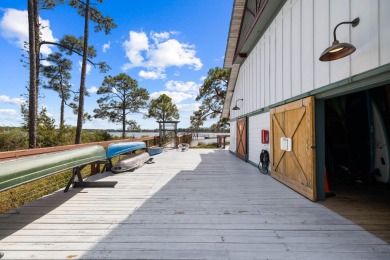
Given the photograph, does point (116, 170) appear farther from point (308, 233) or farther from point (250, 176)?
point (308, 233)

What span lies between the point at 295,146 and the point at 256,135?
3.49 meters

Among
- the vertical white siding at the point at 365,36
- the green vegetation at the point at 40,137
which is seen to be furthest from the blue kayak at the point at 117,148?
the green vegetation at the point at 40,137

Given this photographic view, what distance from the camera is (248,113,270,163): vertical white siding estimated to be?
746 cm

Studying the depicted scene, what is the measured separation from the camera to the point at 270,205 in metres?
3.91

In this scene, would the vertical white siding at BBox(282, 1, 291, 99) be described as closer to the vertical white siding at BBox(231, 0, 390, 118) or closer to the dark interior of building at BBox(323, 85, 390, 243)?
the vertical white siding at BBox(231, 0, 390, 118)

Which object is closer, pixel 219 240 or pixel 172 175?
pixel 219 240

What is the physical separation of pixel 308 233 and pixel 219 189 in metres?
2.29

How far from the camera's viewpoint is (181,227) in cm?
298

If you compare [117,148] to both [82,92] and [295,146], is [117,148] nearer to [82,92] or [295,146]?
[295,146]

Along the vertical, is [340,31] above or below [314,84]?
above

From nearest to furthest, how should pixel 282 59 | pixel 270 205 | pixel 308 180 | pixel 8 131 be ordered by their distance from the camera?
pixel 270 205, pixel 308 180, pixel 282 59, pixel 8 131

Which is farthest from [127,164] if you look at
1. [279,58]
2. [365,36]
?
[365,36]

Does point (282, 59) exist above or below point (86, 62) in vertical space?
below

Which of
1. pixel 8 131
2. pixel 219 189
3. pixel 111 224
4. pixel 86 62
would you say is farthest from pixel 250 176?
pixel 8 131
